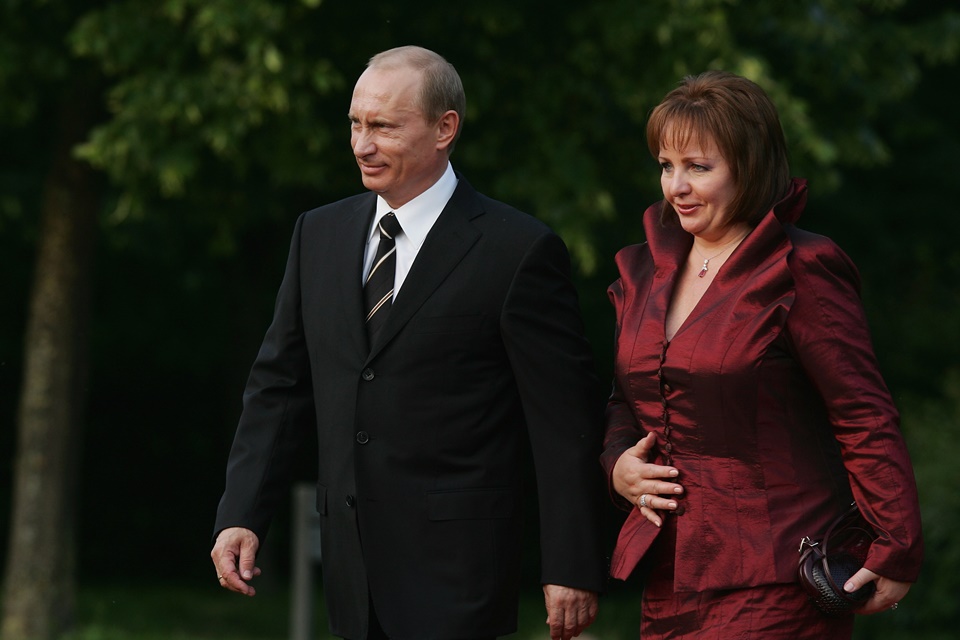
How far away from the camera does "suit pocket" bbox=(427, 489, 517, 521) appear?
12.5ft

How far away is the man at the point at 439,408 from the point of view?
150 inches

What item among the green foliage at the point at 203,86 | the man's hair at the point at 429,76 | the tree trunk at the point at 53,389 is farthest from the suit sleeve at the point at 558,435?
the tree trunk at the point at 53,389

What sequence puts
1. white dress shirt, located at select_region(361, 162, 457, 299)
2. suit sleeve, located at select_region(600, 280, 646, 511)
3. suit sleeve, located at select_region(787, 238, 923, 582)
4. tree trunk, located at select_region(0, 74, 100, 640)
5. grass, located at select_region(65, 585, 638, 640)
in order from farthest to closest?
grass, located at select_region(65, 585, 638, 640)
tree trunk, located at select_region(0, 74, 100, 640)
white dress shirt, located at select_region(361, 162, 457, 299)
suit sleeve, located at select_region(600, 280, 646, 511)
suit sleeve, located at select_region(787, 238, 923, 582)

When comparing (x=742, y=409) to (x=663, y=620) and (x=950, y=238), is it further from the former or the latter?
(x=950, y=238)

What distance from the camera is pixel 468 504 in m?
3.81

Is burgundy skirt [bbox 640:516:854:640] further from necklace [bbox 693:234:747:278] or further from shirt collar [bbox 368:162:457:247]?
shirt collar [bbox 368:162:457:247]

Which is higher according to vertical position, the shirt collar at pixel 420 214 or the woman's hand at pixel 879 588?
the shirt collar at pixel 420 214

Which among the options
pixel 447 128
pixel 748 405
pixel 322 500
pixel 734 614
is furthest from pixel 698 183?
pixel 322 500

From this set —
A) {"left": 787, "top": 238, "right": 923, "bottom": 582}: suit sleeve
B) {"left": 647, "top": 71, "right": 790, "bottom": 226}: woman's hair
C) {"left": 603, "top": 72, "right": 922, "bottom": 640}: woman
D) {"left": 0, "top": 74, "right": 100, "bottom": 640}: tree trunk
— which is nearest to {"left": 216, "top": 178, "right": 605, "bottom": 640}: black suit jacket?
{"left": 603, "top": 72, "right": 922, "bottom": 640}: woman

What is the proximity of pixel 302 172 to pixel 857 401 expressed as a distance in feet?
17.7

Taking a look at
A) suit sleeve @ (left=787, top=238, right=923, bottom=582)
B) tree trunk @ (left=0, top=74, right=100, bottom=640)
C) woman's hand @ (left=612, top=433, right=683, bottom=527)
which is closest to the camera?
suit sleeve @ (left=787, top=238, right=923, bottom=582)

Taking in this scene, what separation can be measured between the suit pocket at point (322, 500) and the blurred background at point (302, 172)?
3699 millimetres

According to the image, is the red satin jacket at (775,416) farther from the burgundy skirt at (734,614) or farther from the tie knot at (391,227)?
the tie knot at (391,227)

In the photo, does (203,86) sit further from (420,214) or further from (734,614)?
(734,614)
